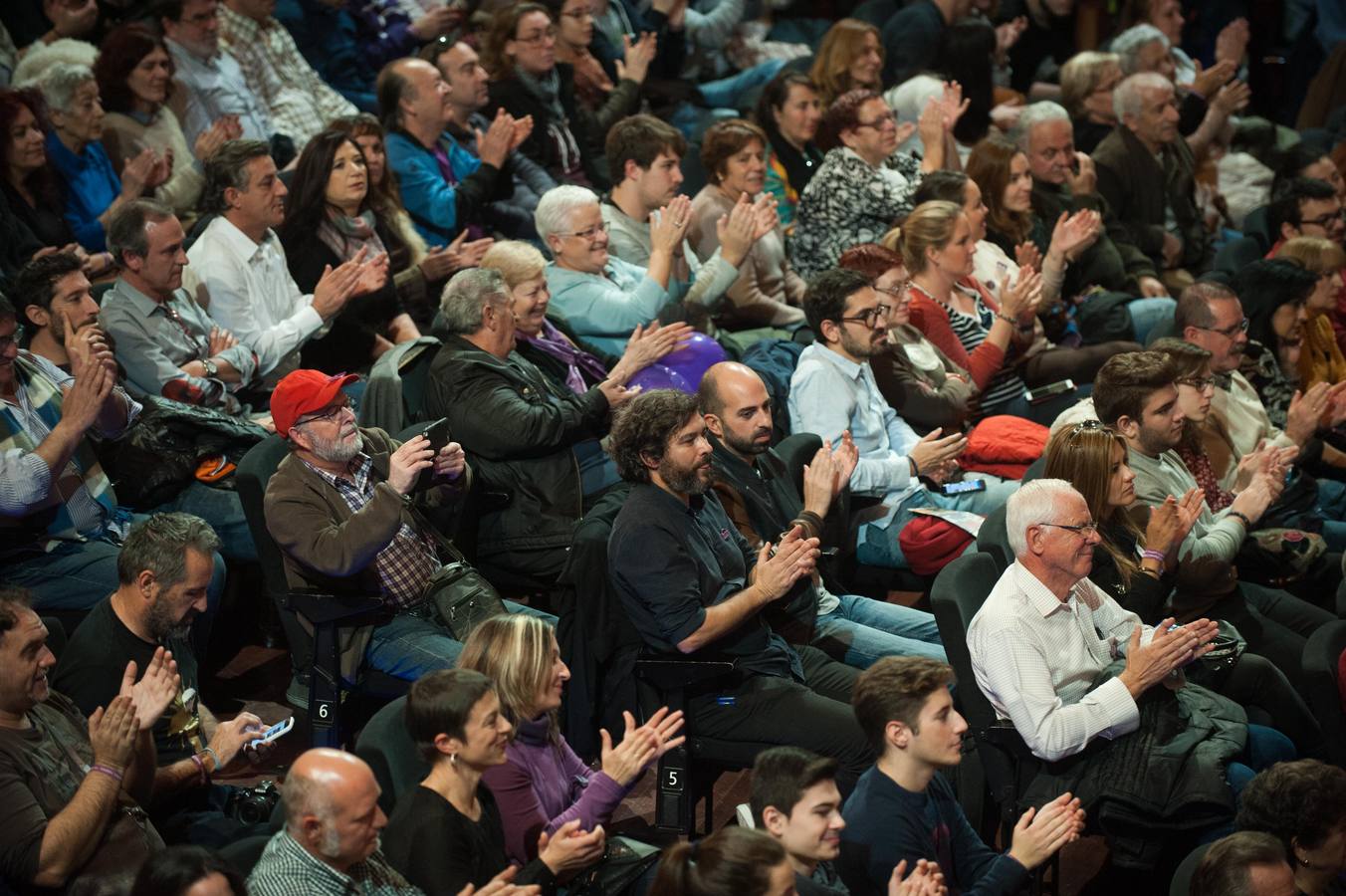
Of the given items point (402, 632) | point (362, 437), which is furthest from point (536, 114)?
point (402, 632)

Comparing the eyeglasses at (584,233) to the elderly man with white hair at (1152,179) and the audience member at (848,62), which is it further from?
the elderly man with white hair at (1152,179)

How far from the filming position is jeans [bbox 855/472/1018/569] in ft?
15.5

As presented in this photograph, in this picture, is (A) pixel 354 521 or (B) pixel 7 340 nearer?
(A) pixel 354 521

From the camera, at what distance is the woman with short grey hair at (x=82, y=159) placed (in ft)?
17.8

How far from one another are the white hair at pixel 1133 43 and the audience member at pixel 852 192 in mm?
2595

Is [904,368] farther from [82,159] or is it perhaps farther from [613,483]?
[82,159]

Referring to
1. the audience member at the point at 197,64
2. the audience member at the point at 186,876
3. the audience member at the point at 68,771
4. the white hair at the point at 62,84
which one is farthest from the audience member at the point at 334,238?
the audience member at the point at 186,876

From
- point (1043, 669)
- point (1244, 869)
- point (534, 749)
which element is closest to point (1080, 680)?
point (1043, 669)

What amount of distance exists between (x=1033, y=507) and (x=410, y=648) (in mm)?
1521

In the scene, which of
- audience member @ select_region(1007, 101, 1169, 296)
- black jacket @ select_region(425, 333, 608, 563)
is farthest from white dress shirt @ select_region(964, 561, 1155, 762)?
audience member @ select_region(1007, 101, 1169, 296)

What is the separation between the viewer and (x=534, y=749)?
10.6 ft

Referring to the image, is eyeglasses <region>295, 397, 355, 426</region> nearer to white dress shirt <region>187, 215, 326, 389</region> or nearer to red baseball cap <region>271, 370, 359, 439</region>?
red baseball cap <region>271, 370, 359, 439</region>

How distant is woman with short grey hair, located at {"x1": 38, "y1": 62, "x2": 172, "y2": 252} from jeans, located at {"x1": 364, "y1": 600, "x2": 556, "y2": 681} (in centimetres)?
228

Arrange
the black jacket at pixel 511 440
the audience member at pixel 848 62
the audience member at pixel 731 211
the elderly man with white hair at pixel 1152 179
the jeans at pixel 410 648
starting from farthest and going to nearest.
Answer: the elderly man with white hair at pixel 1152 179, the audience member at pixel 848 62, the audience member at pixel 731 211, the black jacket at pixel 511 440, the jeans at pixel 410 648
